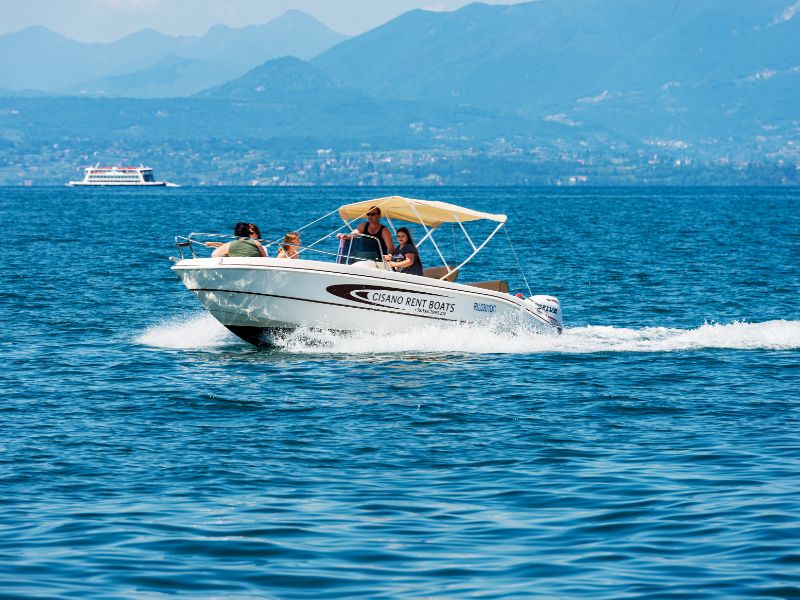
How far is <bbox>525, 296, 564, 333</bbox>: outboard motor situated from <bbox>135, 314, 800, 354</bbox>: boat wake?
1.17 feet

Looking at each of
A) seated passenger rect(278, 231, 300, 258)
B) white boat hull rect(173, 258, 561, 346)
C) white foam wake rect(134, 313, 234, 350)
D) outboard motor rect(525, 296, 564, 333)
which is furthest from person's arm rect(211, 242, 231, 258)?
outboard motor rect(525, 296, 564, 333)

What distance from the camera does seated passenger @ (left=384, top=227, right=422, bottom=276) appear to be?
22.0 metres

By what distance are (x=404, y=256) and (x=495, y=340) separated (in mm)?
2337

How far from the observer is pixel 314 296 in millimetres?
21438

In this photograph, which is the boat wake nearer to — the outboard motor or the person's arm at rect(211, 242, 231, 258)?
the outboard motor

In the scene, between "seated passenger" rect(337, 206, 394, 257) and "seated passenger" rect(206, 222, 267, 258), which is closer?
"seated passenger" rect(206, 222, 267, 258)

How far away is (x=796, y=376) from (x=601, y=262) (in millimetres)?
28925

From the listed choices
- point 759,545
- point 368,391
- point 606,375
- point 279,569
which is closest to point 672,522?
point 759,545

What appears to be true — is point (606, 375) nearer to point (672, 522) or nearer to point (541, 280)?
point (672, 522)

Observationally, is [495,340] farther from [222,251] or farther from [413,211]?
[222,251]

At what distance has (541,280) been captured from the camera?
4144 centimetres

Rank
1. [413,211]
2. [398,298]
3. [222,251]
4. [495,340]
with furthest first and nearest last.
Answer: [413,211] → [495,340] → [398,298] → [222,251]

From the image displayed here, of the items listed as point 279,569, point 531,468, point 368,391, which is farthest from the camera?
point 368,391

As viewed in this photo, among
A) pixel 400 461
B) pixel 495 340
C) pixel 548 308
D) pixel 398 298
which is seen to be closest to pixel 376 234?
pixel 398 298
